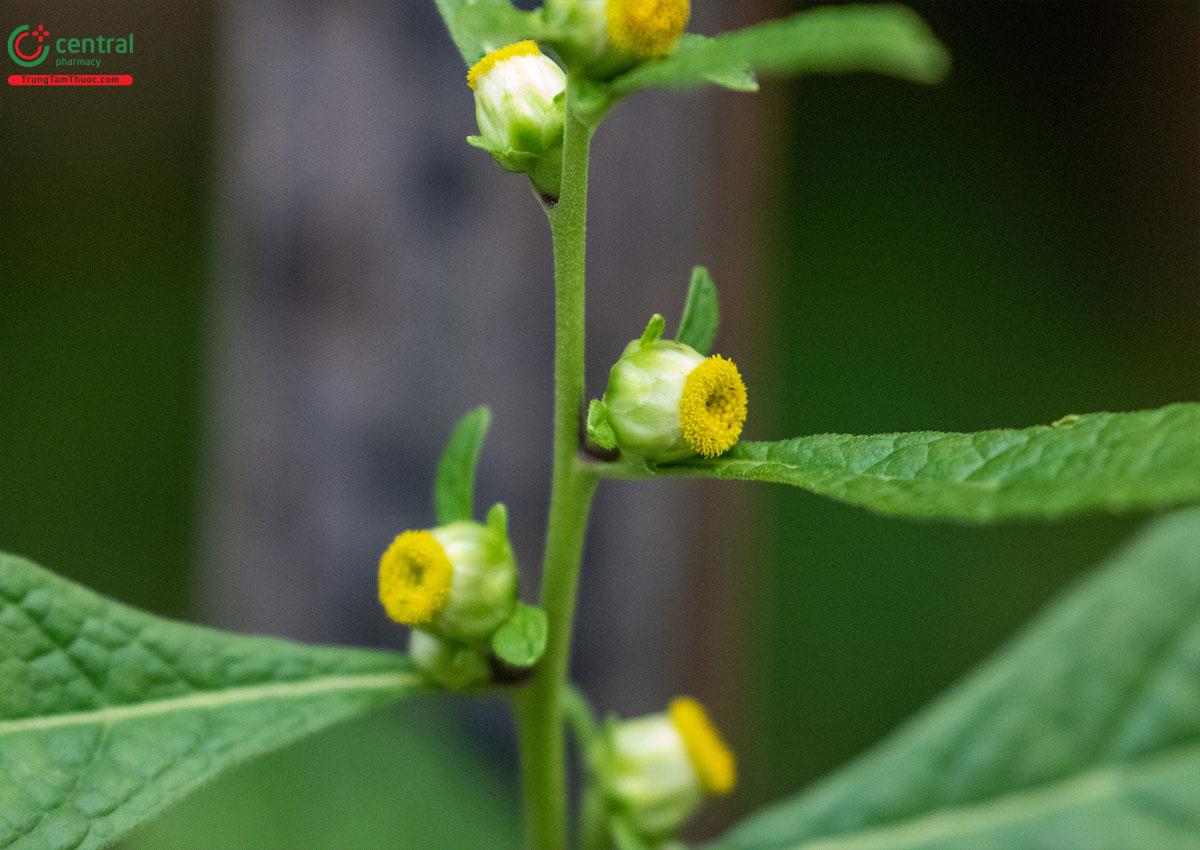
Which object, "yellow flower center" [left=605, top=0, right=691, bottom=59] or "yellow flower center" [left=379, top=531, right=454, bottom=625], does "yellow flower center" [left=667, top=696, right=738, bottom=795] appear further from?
"yellow flower center" [left=605, top=0, right=691, bottom=59]

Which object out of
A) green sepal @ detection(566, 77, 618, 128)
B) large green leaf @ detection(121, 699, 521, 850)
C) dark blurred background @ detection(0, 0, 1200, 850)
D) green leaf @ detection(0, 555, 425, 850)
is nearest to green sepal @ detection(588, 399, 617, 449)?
green sepal @ detection(566, 77, 618, 128)

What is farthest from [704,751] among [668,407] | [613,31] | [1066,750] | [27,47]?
[27,47]

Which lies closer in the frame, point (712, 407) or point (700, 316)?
point (712, 407)

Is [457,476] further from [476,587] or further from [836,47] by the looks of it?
[836,47]

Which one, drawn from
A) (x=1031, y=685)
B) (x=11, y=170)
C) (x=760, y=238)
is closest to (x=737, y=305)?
(x=760, y=238)

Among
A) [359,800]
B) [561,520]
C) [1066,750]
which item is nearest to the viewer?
[561,520]

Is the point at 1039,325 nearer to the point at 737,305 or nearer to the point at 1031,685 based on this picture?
the point at 737,305

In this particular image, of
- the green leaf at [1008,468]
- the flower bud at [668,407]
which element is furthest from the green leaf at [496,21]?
the green leaf at [1008,468]
